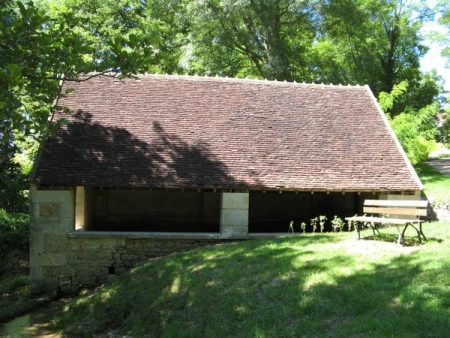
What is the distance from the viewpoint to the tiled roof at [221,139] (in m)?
10.8

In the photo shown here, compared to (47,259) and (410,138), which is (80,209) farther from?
(410,138)

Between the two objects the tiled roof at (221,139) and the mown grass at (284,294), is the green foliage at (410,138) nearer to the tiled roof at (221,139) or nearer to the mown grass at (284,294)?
the tiled roof at (221,139)

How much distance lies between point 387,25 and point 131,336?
2330 cm

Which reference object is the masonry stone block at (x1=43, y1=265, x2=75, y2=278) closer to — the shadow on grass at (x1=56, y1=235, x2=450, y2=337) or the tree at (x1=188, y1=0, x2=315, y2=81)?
the shadow on grass at (x1=56, y1=235, x2=450, y2=337)

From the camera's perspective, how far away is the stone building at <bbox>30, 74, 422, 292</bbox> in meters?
10.5

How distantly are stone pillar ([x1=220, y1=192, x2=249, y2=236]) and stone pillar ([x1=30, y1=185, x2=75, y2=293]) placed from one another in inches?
136

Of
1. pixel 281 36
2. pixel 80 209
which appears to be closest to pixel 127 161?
pixel 80 209

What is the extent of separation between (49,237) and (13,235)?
467cm

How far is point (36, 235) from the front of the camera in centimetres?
1040

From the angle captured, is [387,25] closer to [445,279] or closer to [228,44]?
[228,44]

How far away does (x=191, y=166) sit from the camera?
36.2 feet

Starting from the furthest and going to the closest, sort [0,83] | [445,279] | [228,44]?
1. [228,44]
2. [0,83]
3. [445,279]

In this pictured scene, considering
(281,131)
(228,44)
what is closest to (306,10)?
(228,44)

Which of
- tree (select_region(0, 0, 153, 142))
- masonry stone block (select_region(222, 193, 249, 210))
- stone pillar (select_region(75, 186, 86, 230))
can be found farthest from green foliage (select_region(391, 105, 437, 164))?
tree (select_region(0, 0, 153, 142))
